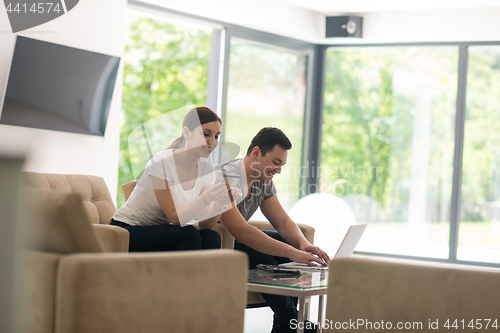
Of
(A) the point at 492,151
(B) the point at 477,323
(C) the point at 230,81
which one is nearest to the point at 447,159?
(A) the point at 492,151

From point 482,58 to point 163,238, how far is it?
4247mm

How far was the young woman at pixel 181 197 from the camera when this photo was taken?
7.22 feet

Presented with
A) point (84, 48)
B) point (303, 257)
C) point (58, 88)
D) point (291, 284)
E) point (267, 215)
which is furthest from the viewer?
point (84, 48)

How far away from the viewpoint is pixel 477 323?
1434 millimetres

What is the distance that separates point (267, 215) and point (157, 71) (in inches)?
323

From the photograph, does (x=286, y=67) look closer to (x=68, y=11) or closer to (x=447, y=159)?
(x=447, y=159)

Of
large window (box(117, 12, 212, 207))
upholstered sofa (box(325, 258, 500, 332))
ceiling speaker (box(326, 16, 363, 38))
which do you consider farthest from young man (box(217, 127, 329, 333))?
large window (box(117, 12, 212, 207))

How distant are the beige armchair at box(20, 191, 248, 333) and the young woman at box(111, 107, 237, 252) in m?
0.76

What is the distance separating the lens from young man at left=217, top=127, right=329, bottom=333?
230 cm

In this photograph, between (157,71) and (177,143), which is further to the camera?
(157,71)

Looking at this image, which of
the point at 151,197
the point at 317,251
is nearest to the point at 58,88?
the point at 151,197

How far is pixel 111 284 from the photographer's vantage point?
4.25 ft

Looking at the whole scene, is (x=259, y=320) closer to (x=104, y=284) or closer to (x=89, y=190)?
(x=89, y=190)

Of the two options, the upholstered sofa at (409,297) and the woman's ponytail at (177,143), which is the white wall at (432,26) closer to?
the woman's ponytail at (177,143)
